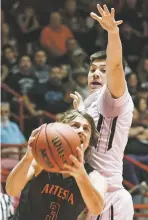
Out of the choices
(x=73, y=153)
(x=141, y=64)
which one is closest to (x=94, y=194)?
(x=73, y=153)

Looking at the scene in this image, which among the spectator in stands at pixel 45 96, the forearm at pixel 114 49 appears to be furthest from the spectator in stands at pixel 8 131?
the forearm at pixel 114 49

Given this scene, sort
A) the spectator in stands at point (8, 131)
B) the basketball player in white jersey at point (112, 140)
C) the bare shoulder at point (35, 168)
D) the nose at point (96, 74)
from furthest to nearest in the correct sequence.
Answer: the spectator in stands at point (8, 131) → the nose at point (96, 74) → the basketball player in white jersey at point (112, 140) → the bare shoulder at point (35, 168)

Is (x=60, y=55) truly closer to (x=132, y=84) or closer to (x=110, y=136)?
(x=132, y=84)

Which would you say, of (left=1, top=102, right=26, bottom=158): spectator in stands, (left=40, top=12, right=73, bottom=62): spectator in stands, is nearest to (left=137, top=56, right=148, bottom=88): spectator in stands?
(left=40, top=12, right=73, bottom=62): spectator in stands

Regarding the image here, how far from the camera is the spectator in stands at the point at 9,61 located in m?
9.14

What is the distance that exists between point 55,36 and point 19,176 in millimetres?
7079

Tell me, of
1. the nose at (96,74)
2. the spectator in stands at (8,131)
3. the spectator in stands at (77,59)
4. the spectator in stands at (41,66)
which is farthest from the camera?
the spectator in stands at (77,59)

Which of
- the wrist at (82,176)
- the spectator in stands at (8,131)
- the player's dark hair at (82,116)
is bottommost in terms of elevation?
the spectator in stands at (8,131)

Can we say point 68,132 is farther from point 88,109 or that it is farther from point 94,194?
point 88,109

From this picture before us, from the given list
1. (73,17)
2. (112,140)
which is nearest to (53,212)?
(112,140)

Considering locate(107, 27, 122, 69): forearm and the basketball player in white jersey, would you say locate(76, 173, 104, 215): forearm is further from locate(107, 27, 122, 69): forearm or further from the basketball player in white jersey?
locate(107, 27, 122, 69): forearm

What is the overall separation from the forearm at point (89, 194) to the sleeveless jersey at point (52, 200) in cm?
21

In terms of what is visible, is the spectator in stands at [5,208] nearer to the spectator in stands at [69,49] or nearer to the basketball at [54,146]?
the basketball at [54,146]

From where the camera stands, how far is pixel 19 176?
10.8ft
